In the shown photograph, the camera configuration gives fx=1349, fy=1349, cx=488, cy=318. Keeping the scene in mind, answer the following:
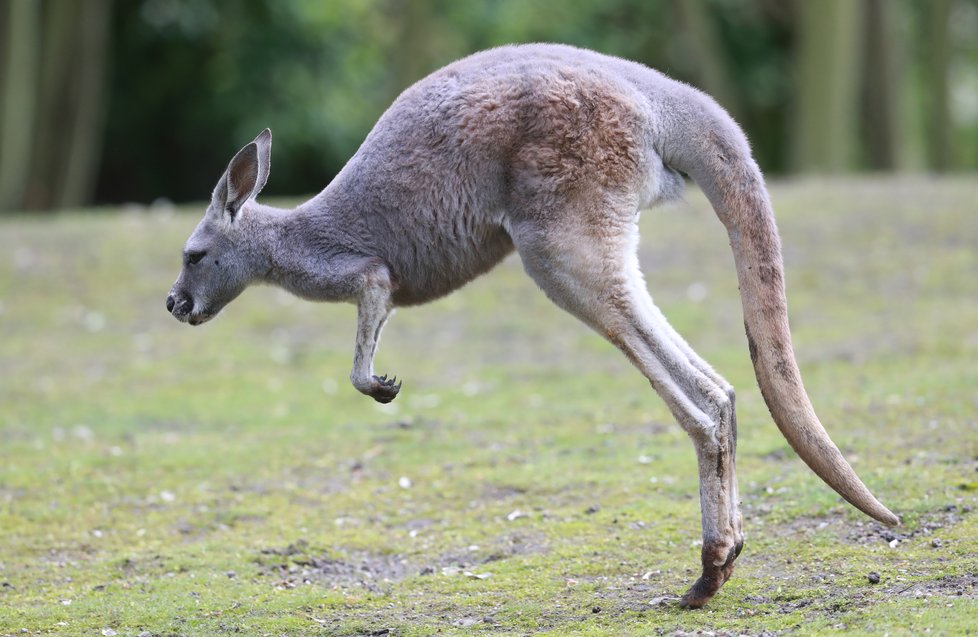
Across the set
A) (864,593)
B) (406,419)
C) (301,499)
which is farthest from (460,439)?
(864,593)

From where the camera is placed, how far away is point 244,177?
5562mm

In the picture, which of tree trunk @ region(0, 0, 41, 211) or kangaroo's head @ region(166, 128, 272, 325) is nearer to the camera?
kangaroo's head @ region(166, 128, 272, 325)

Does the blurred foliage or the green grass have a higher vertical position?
the blurred foliage

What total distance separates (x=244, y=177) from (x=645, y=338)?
1797mm

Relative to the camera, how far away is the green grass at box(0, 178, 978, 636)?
541 centimetres

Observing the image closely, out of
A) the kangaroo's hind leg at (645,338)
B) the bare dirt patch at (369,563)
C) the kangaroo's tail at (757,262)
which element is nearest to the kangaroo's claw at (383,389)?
the kangaroo's hind leg at (645,338)

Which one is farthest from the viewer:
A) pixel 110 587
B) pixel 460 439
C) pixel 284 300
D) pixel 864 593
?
pixel 284 300

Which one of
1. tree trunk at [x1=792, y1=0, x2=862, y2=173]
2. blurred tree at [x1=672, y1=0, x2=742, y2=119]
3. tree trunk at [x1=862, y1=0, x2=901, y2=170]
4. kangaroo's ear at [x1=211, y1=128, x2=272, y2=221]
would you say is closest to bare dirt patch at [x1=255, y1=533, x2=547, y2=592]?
kangaroo's ear at [x1=211, y1=128, x2=272, y2=221]

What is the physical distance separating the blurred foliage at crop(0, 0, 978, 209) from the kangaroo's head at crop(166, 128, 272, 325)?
13.3 m

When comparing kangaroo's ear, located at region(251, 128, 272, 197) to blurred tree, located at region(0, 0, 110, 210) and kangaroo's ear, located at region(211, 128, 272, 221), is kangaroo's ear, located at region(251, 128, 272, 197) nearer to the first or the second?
kangaroo's ear, located at region(211, 128, 272, 221)

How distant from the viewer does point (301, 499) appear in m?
7.21

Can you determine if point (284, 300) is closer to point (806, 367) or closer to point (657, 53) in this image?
point (806, 367)

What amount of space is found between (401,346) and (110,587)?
5397 mm

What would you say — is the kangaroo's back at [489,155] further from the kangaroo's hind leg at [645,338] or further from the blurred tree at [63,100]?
the blurred tree at [63,100]
